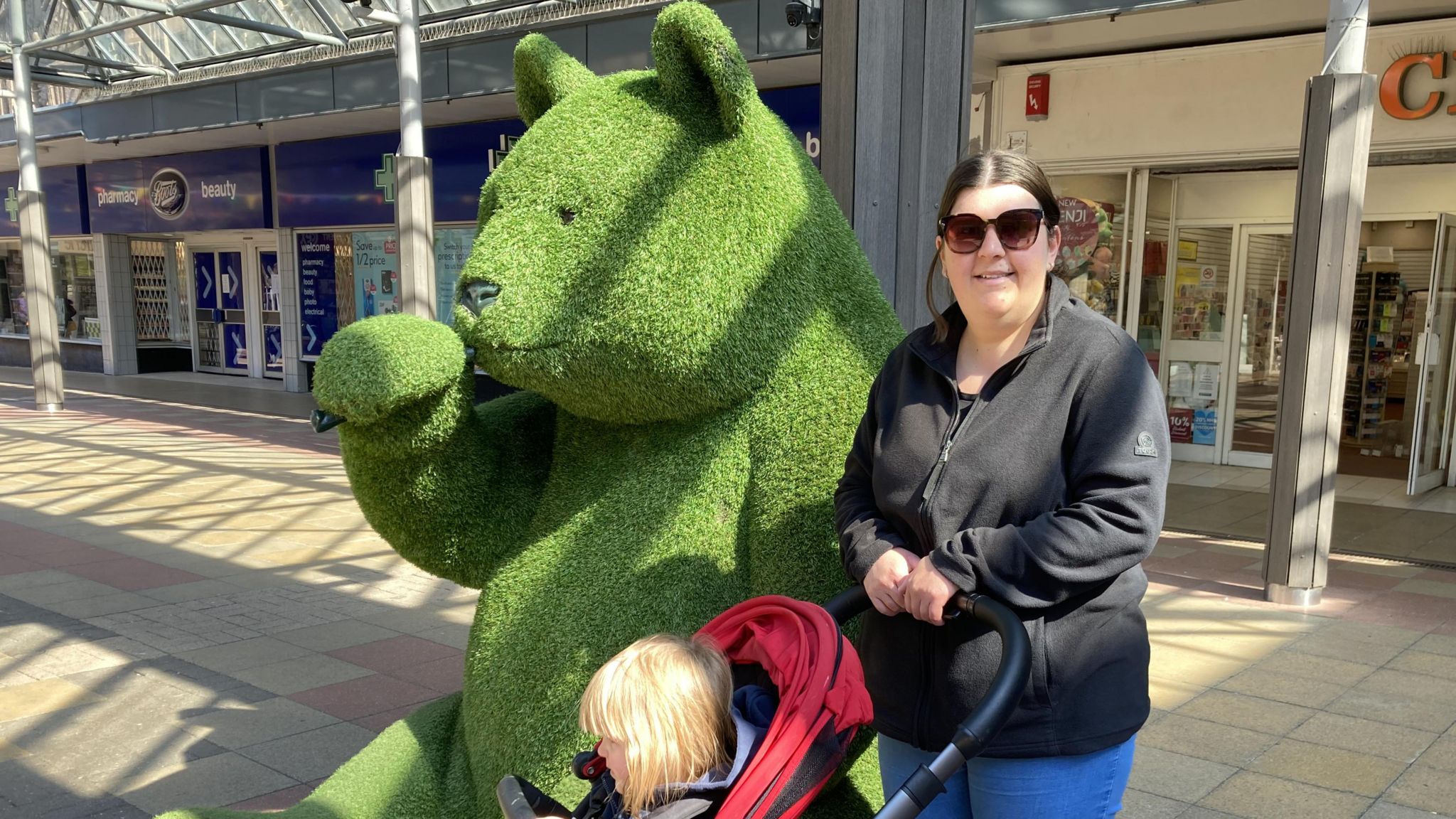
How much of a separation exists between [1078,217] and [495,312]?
29.3 ft

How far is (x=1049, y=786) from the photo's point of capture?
1676mm

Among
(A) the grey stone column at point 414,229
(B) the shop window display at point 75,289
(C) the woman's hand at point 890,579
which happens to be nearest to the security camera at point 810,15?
(C) the woman's hand at point 890,579

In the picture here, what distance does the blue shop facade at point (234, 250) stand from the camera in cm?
1380

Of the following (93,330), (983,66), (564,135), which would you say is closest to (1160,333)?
(983,66)

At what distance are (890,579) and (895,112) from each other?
4.88ft

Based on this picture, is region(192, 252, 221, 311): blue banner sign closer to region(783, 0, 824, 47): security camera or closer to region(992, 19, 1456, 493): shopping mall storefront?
region(992, 19, 1456, 493): shopping mall storefront

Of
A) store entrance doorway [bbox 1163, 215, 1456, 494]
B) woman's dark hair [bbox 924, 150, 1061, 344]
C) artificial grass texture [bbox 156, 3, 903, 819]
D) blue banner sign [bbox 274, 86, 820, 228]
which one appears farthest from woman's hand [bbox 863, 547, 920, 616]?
blue banner sign [bbox 274, 86, 820, 228]

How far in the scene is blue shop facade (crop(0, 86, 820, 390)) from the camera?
45.3ft

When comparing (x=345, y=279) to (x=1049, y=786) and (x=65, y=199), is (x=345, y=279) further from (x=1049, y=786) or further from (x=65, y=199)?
(x=1049, y=786)

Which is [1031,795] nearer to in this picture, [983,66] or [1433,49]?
[1433,49]

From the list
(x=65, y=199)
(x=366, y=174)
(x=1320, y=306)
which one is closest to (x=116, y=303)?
(x=65, y=199)

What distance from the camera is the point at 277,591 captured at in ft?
20.0

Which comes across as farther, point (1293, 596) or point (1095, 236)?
point (1095, 236)

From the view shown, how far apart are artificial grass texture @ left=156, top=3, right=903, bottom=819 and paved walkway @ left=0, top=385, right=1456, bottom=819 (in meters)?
1.61
